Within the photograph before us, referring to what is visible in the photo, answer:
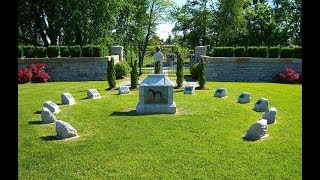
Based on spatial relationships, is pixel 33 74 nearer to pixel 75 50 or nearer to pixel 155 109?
pixel 75 50

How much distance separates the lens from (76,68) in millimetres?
22031

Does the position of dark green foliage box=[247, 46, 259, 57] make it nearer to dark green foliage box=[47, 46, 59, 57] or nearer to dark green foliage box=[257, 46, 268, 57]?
dark green foliage box=[257, 46, 268, 57]

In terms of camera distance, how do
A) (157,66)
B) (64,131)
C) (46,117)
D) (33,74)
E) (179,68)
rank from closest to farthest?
(64,131)
(46,117)
(179,68)
(157,66)
(33,74)

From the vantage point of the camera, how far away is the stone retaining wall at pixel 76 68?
2178 centimetres

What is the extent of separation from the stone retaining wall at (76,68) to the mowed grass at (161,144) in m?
9.02

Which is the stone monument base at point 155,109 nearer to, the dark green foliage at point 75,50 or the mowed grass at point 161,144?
the mowed grass at point 161,144

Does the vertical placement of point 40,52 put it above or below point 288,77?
above

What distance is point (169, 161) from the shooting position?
22.3 feet

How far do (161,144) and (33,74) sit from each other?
50.4ft

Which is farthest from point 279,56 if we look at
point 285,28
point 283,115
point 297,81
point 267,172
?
point 267,172

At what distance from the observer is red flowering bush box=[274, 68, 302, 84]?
2016 cm

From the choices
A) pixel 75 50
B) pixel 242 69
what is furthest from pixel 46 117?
pixel 242 69

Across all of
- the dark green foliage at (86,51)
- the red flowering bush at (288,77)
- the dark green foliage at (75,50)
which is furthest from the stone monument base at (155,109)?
the dark green foliage at (75,50)
